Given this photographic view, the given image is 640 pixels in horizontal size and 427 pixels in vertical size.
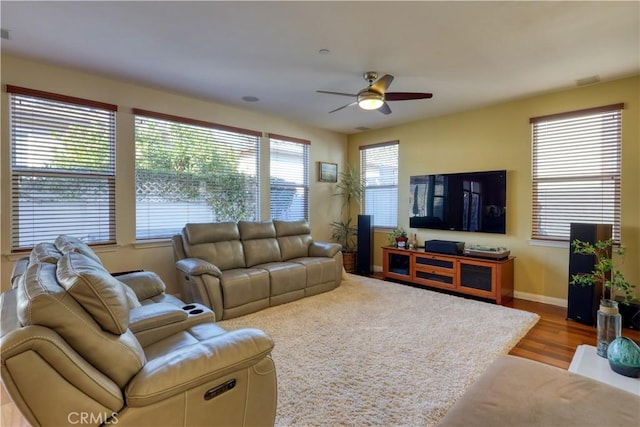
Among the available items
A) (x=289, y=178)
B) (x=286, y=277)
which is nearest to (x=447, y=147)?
(x=289, y=178)

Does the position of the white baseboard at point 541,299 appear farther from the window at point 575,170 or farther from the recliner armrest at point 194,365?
the recliner armrest at point 194,365

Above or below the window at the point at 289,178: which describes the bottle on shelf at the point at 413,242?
below

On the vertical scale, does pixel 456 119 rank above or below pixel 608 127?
above

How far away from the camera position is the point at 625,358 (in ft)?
5.72

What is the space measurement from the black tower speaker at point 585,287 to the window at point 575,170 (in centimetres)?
49

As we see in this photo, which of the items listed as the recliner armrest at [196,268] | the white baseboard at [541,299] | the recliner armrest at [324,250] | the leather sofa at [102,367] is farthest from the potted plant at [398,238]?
the leather sofa at [102,367]

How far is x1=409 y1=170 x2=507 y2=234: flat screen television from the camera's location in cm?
431

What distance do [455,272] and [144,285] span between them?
372 centimetres

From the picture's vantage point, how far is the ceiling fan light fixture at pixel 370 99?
308 cm

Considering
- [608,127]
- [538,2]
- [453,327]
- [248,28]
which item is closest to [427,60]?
[538,2]

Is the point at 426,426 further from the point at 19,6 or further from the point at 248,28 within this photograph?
the point at 19,6

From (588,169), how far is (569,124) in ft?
1.95

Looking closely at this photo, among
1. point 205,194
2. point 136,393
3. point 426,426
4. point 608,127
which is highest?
point 608,127

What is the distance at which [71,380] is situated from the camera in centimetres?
100
